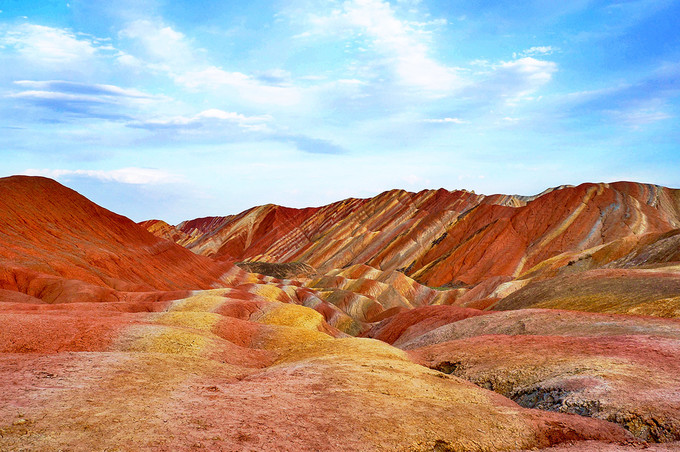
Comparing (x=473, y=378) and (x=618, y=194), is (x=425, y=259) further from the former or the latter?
(x=473, y=378)

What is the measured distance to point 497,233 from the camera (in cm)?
11962

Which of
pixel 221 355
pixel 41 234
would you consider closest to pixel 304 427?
pixel 221 355

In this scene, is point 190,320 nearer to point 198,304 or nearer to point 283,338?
point 283,338

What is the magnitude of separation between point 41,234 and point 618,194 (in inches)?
4801

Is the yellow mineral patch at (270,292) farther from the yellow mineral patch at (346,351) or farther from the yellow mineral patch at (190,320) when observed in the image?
the yellow mineral patch at (346,351)

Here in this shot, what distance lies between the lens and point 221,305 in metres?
45.3

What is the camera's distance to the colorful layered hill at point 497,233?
4173 inches

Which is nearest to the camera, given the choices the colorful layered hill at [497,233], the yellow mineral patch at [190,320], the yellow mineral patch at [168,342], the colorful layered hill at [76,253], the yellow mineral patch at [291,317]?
the yellow mineral patch at [168,342]

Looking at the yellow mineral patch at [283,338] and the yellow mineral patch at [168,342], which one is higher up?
the yellow mineral patch at [168,342]

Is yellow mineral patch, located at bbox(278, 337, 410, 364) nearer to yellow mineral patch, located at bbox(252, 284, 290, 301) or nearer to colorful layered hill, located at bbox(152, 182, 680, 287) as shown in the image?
yellow mineral patch, located at bbox(252, 284, 290, 301)

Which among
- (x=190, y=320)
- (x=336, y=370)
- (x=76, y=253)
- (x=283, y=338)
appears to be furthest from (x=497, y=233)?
(x=336, y=370)

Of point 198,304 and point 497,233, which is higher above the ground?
point 497,233

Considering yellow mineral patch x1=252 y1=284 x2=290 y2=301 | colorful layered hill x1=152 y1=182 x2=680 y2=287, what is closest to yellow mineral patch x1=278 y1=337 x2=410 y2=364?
yellow mineral patch x1=252 y1=284 x2=290 y2=301

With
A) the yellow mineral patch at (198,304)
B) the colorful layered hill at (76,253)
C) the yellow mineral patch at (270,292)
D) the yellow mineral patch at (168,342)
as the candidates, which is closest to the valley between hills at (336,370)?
the yellow mineral patch at (168,342)
